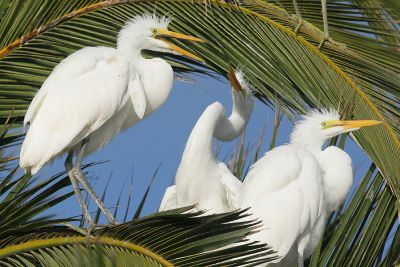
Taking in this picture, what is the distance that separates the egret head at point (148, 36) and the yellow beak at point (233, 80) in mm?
238

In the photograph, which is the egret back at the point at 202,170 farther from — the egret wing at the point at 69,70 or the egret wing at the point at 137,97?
the egret wing at the point at 69,70

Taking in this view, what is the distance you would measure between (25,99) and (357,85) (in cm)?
170

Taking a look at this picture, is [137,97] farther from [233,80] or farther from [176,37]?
[233,80]

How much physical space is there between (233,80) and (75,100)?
1.21m

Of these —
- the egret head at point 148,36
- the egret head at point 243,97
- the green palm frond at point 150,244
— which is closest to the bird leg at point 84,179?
the egret head at point 148,36

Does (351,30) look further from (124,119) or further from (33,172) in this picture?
(33,172)

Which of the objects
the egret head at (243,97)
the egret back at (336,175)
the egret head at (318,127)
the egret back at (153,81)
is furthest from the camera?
the egret head at (243,97)

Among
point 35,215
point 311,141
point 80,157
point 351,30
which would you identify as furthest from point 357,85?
point 35,215

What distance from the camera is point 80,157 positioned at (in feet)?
16.5

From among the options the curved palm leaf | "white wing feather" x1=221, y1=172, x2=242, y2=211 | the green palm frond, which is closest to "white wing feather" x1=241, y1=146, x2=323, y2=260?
"white wing feather" x1=221, y1=172, x2=242, y2=211

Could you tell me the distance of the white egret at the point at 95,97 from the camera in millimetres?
4582

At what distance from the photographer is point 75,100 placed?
477cm

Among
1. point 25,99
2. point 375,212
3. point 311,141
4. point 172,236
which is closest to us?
point 172,236

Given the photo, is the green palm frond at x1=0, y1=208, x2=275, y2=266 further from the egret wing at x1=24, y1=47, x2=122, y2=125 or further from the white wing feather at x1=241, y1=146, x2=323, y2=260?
the white wing feather at x1=241, y1=146, x2=323, y2=260
